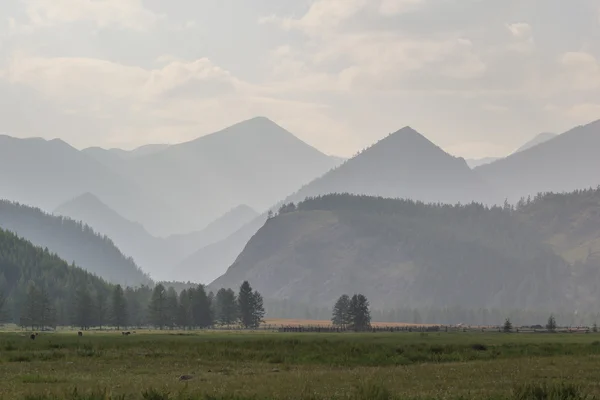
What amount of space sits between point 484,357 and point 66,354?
3892cm

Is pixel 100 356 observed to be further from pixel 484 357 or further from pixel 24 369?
pixel 484 357

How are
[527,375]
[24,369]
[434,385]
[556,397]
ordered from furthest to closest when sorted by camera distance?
[24,369] < [527,375] < [434,385] < [556,397]

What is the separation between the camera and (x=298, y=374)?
60.8m

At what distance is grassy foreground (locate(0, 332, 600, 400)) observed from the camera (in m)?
44.7

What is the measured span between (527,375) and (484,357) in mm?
23485

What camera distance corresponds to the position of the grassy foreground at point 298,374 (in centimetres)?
4469

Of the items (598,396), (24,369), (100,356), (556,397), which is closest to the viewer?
(556,397)

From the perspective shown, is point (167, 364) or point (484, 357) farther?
point (484, 357)

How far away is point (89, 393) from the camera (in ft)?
137

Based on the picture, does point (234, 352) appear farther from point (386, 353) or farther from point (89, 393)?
point (89, 393)

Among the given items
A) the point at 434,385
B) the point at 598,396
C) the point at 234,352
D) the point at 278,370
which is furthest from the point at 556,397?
the point at 234,352

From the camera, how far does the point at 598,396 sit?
44.4 meters

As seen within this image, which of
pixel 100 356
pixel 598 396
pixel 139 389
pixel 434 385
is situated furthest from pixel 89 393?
pixel 100 356

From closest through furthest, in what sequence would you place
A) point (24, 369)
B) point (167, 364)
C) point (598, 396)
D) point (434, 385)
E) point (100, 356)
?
point (598, 396) < point (434, 385) < point (24, 369) < point (167, 364) < point (100, 356)
